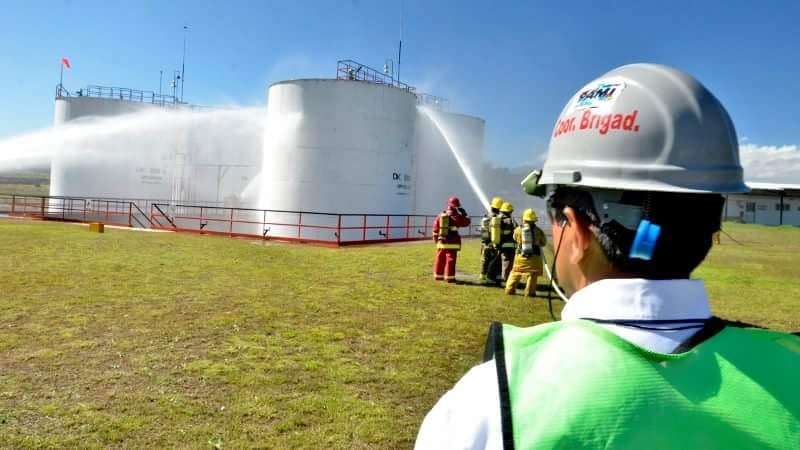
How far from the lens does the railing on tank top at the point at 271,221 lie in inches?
812

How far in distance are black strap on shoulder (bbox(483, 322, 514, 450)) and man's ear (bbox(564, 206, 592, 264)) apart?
31 cm

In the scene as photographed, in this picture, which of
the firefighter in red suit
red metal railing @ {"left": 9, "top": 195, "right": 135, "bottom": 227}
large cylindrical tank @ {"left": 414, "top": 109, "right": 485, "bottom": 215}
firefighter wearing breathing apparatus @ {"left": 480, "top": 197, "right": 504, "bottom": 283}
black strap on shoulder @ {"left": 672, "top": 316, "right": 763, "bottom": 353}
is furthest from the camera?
red metal railing @ {"left": 9, "top": 195, "right": 135, "bottom": 227}

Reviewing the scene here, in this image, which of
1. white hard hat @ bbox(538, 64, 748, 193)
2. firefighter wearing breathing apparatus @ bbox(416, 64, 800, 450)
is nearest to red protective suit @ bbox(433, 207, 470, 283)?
firefighter wearing breathing apparatus @ bbox(416, 64, 800, 450)

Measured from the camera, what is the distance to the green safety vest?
0.95 metres

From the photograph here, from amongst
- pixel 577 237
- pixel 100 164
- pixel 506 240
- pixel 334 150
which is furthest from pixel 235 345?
pixel 100 164

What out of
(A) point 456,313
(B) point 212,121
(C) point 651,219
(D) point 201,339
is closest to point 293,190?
(B) point 212,121

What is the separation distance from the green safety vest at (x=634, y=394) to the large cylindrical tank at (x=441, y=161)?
88.7 ft

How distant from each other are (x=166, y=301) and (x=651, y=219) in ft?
26.4

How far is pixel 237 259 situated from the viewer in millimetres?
13492

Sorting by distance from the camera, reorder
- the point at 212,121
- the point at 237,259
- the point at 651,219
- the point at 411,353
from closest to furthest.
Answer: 1. the point at 651,219
2. the point at 411,353
3. the point at 237,259
4. the point at 212,121

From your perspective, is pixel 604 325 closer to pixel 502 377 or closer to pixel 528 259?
pixel 502 377

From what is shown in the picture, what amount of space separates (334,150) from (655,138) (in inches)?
834

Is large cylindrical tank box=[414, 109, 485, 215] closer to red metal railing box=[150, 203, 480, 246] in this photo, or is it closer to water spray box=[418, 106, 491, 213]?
water spray box=[418, 106, 491, 213]

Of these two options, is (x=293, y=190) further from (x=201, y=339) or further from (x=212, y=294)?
(x=201, y=339)
